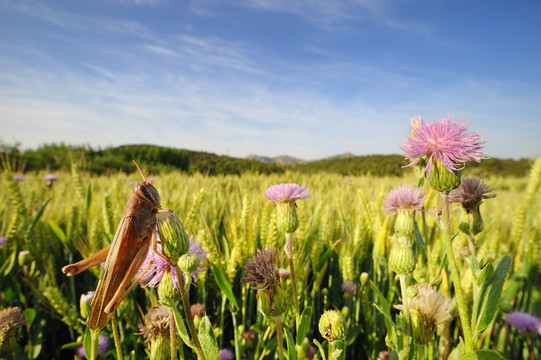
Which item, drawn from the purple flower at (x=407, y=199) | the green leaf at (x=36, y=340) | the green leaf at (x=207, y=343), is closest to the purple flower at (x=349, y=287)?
the purple flower at (x=407, y=199)

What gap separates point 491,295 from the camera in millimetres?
757

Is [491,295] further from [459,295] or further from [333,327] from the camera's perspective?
[333,327]

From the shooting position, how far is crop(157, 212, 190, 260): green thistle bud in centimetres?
69

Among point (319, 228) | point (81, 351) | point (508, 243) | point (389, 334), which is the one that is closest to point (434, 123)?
point (389, 334)

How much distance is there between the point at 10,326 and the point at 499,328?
2563mm

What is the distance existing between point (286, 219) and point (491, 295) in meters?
0.68

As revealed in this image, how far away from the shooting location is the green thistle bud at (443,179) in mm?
786

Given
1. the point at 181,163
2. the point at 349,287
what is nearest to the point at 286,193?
the point at 349,287

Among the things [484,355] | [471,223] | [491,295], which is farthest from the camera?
[471,223]

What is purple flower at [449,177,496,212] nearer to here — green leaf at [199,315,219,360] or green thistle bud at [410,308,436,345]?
green thistle bud at [410,308,436,345]

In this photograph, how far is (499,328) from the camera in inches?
64.4

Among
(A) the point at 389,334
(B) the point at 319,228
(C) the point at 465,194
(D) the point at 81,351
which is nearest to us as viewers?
(A) the point at 389,334

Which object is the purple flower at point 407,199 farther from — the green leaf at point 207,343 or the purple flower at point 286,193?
the green leaf at point 207,343

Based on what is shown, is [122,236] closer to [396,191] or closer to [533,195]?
[396,191]
